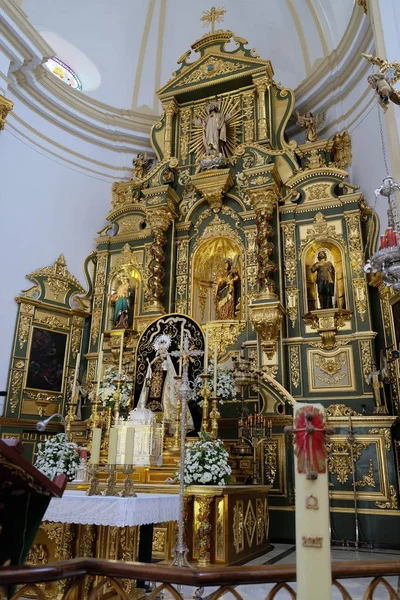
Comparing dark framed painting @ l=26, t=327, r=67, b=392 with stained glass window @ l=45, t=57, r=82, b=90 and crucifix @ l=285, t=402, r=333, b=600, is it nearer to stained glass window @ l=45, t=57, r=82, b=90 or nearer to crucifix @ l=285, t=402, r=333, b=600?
stained glass window @ l=45, t=57, r=82, b=90

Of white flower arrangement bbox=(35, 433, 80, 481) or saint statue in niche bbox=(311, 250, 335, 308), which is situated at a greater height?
saint statue in niche bbox=(311, 250, 335, 308)

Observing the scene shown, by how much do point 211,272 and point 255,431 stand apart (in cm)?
495

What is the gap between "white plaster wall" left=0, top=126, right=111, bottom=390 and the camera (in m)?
11.2

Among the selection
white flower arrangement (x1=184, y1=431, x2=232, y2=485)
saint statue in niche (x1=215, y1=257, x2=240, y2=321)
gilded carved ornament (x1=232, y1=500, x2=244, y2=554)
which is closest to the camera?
white flower arrangement (x1=184, y1=431, x2=232, y2=485)

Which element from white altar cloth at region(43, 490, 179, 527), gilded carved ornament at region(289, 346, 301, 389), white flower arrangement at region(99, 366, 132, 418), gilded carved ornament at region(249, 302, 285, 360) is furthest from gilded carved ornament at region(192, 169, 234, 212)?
white altar cloth at region(43, 490, 179, 527)

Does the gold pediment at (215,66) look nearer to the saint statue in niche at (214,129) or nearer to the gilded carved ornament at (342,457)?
the saint statue in niche at (214,129)

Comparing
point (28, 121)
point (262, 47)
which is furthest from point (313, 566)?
point (262, 47)

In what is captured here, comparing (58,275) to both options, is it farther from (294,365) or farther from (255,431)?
(255,431)

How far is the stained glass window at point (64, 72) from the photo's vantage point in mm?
14562

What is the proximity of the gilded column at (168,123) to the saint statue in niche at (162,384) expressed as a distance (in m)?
6.53

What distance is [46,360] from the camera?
1176 cm

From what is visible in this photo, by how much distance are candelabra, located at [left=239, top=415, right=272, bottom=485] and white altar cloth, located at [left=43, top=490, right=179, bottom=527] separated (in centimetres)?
416

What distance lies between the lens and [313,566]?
1.83m

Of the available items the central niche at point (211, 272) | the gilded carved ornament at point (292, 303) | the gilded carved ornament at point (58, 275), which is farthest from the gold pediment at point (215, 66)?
the gilded carved ornament at point (292, 303)
